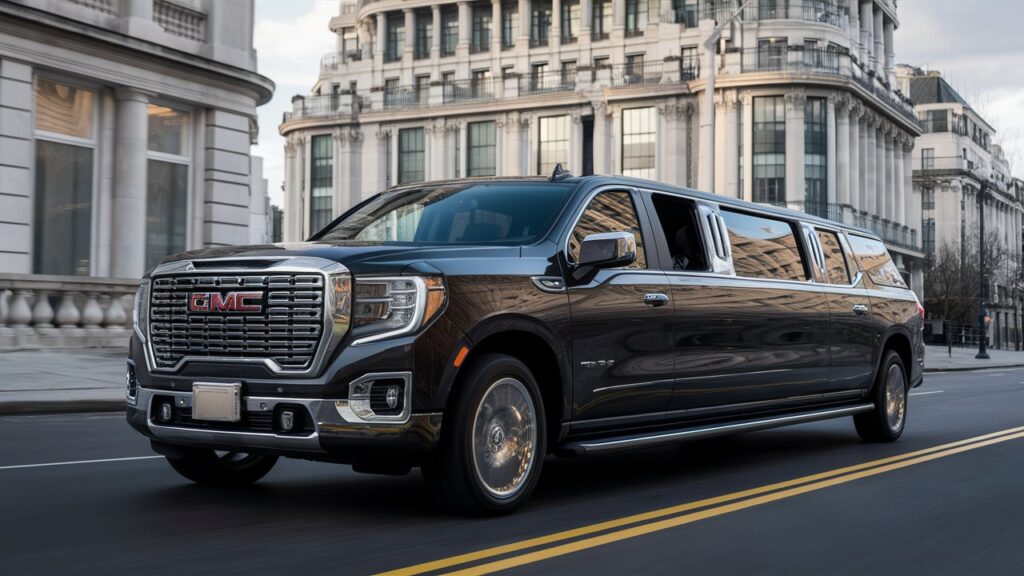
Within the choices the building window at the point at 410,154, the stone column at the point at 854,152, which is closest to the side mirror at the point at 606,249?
the stone column at the point at 854,152

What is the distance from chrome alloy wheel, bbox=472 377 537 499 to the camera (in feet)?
20.0

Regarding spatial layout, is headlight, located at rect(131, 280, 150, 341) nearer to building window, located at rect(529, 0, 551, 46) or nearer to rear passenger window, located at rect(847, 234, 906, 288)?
rear passenger window, located at rect(847, 234, 906, 288)

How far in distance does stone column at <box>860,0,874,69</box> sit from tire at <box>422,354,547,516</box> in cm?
7643

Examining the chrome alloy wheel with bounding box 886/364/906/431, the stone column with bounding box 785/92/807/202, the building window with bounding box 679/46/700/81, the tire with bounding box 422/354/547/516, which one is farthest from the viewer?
the building window with bounding box 679/46/700/81

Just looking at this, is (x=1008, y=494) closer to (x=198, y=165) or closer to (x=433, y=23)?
(x=198, y=165)

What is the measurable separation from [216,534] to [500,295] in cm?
189

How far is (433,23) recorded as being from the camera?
3295 inches

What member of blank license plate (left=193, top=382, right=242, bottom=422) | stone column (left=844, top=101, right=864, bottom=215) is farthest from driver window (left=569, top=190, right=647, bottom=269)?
stone column (left=844, top=101, right=864, bottom=215)

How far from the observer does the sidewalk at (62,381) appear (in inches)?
503

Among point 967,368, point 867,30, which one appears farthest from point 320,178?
point 967,368

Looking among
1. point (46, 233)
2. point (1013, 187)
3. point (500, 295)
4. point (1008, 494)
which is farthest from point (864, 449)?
point (1013, 187)

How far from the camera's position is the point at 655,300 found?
7406mm

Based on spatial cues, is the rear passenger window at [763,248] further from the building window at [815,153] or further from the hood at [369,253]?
the building window at [815,153]

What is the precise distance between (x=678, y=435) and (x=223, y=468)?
2890 mm
